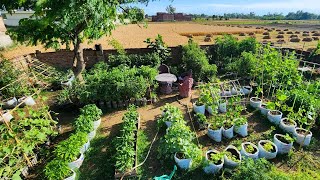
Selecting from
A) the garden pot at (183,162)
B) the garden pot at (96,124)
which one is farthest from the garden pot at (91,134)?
the garden pot at (183,162)

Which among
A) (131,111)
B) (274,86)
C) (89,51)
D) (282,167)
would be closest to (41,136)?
(131,111)

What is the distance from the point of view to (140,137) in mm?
6500

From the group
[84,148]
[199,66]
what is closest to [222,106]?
[199,66]

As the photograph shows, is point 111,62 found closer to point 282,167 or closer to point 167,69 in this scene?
point 167,69

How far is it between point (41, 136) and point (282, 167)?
19.1ft

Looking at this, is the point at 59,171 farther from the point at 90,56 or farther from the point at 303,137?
the point at 90,56

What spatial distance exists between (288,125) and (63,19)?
697 centimetres

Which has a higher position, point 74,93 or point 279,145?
point 74,93

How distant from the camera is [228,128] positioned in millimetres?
6238

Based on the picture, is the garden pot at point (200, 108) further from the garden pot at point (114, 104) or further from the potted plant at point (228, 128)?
the garden pot at point (114, 104)

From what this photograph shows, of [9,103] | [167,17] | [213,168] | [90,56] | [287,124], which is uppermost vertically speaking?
[167,17]

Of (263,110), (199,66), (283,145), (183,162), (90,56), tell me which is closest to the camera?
(183,162)

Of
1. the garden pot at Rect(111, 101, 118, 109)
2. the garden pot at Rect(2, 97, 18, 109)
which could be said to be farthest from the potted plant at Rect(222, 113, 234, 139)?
the garden pot at Rect(2, 97, 18, 109)

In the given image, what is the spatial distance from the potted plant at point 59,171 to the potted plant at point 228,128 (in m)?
4.06
